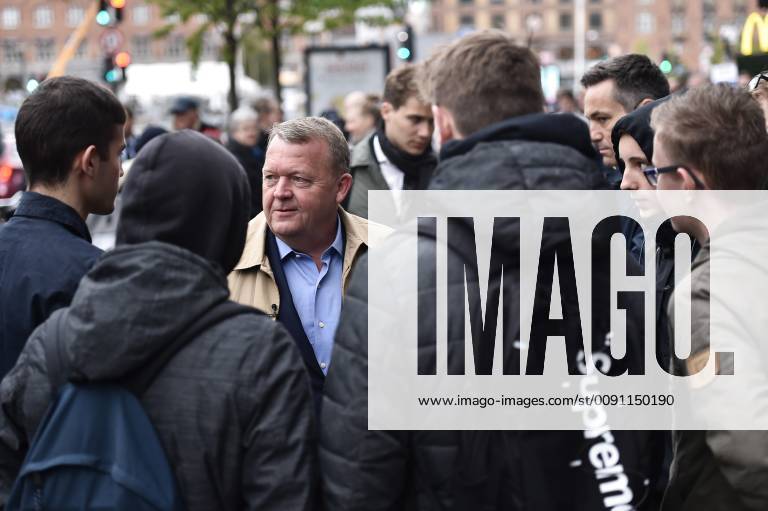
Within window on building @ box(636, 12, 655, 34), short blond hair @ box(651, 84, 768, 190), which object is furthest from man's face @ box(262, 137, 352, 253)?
window on building @ box(636, 12, 655, 34)

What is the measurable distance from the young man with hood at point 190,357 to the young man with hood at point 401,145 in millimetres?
4589

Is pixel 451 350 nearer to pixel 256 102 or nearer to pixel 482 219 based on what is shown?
pixel 482 219

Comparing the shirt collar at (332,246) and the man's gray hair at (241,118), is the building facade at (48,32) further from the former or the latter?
the shirt collar at (332,246)

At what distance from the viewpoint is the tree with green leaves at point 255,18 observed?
23.2m

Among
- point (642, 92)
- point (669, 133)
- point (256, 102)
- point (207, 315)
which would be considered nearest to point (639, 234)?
point (642, 92)

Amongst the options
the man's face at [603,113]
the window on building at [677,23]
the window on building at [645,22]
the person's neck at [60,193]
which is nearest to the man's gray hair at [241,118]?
the man's face at [603,113]

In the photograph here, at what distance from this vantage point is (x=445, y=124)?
2.87 metres

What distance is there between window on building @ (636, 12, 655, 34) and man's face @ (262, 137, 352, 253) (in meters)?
133

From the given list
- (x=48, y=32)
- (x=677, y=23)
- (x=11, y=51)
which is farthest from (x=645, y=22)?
(x=11, y=51)

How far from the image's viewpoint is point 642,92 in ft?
18.1

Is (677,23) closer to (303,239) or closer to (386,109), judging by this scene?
(386,109)

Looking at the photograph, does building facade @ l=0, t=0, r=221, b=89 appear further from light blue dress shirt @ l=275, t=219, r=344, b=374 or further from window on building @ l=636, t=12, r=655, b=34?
light blue dress shirt @ l=275, t=219, r=344, b=374

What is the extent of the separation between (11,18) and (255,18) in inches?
3918

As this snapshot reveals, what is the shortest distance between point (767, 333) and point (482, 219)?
80cm
